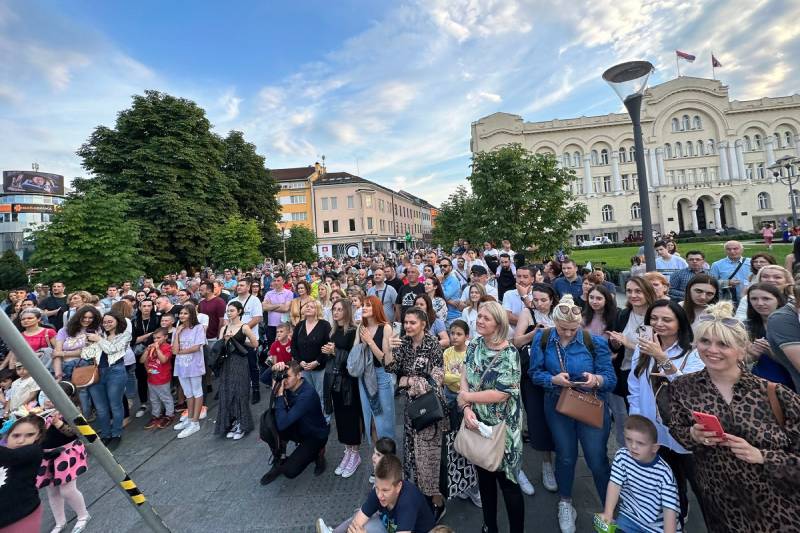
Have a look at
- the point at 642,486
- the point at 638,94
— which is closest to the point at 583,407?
the point at 642,486

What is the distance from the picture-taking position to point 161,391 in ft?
20.1

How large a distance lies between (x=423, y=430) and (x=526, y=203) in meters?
13.2

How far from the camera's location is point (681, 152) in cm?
5516

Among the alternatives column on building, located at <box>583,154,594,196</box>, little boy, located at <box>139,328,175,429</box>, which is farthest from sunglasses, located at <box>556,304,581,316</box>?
column on building, located at <box>583,154,594,196</box>

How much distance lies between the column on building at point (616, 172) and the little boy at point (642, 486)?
63990 mm

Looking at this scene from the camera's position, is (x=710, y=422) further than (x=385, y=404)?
No

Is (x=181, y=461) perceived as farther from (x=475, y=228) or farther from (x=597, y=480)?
(x=475, y=228)

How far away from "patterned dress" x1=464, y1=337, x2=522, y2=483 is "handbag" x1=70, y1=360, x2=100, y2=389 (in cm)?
580

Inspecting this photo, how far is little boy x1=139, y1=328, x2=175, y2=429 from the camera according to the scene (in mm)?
5926

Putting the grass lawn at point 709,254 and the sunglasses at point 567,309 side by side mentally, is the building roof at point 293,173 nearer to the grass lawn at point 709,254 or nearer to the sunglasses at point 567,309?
the grass lawn at point 709,254

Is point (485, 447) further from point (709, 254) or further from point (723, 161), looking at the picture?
point (723, 161)

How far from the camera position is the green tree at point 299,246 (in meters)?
39.1

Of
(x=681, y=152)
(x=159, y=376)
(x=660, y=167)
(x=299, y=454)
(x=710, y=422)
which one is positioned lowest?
(x=299, y=454)

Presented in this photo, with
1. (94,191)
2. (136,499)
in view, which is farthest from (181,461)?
(94,191)
